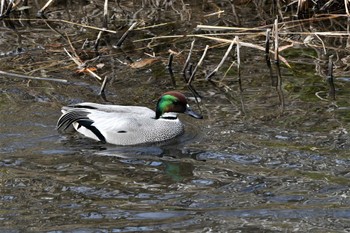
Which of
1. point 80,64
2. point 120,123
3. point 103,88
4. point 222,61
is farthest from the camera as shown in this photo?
point 80,64

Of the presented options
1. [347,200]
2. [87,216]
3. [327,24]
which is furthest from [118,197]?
[327,24]

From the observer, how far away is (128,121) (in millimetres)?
9148

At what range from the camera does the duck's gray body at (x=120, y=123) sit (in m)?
9.11

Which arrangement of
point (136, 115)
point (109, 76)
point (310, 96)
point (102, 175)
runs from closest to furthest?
point (102, 175) → point (136, 115) → point (310, 96) → point (109, 76)

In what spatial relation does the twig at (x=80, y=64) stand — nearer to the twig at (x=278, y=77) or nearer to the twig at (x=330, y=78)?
the twig at (x=278, y=77)

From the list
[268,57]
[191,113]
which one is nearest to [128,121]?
[191,113]

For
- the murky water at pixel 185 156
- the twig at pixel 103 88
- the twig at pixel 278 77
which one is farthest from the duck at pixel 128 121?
the twig at pixel 278 77

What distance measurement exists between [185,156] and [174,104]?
739 mm

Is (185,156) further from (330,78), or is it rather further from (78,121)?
(330,78)

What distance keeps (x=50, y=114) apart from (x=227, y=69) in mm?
2441

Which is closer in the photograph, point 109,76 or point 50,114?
point 50,114

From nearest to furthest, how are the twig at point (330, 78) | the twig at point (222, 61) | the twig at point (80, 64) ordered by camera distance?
the twig at point (330, 78), the twig at point (222, 61), the twig at point (80, 64)

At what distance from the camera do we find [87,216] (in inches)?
275

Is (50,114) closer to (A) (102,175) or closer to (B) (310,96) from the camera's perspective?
(A) (102,175)
